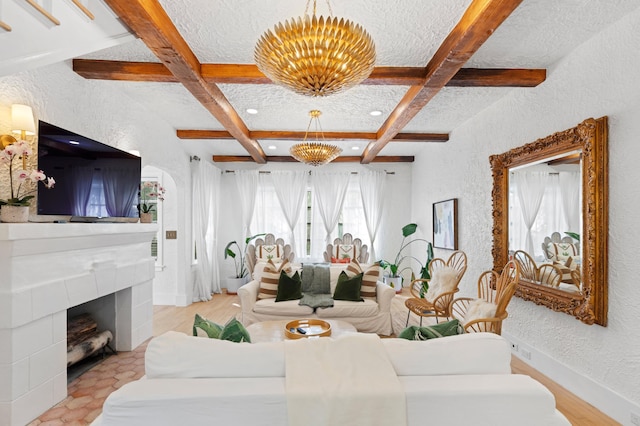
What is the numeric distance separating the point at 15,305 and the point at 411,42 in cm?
329

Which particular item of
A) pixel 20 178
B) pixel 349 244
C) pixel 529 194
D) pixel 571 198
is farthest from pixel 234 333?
pixel 349 244

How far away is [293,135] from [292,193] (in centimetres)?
216

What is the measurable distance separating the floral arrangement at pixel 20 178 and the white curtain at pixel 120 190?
2.13 ft

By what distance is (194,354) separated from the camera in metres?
1.39

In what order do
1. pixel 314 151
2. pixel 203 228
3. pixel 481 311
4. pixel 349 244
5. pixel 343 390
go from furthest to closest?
1. pixel 349 244
2. pixel 203 228
3. pixel 314 151
4. pixel 481 311
5. pixel 343 390

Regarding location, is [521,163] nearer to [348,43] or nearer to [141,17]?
[348,43]

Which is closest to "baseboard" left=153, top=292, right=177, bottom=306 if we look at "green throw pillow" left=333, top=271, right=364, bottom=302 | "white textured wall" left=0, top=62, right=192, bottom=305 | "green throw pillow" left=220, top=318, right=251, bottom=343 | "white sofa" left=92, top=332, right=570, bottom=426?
"white textured wall" left=0, top=62, right=192, bottom=305

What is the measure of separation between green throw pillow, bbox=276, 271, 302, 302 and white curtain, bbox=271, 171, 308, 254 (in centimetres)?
288

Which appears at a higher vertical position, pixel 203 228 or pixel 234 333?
pixel 203 228

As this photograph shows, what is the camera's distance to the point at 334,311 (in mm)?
4078

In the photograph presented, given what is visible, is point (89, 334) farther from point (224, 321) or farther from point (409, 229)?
point (409, 229)

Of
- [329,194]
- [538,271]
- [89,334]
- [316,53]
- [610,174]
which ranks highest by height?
[316,53]

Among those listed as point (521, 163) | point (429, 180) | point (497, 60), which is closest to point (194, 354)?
point (497, 60)

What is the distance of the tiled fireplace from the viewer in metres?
2.21
